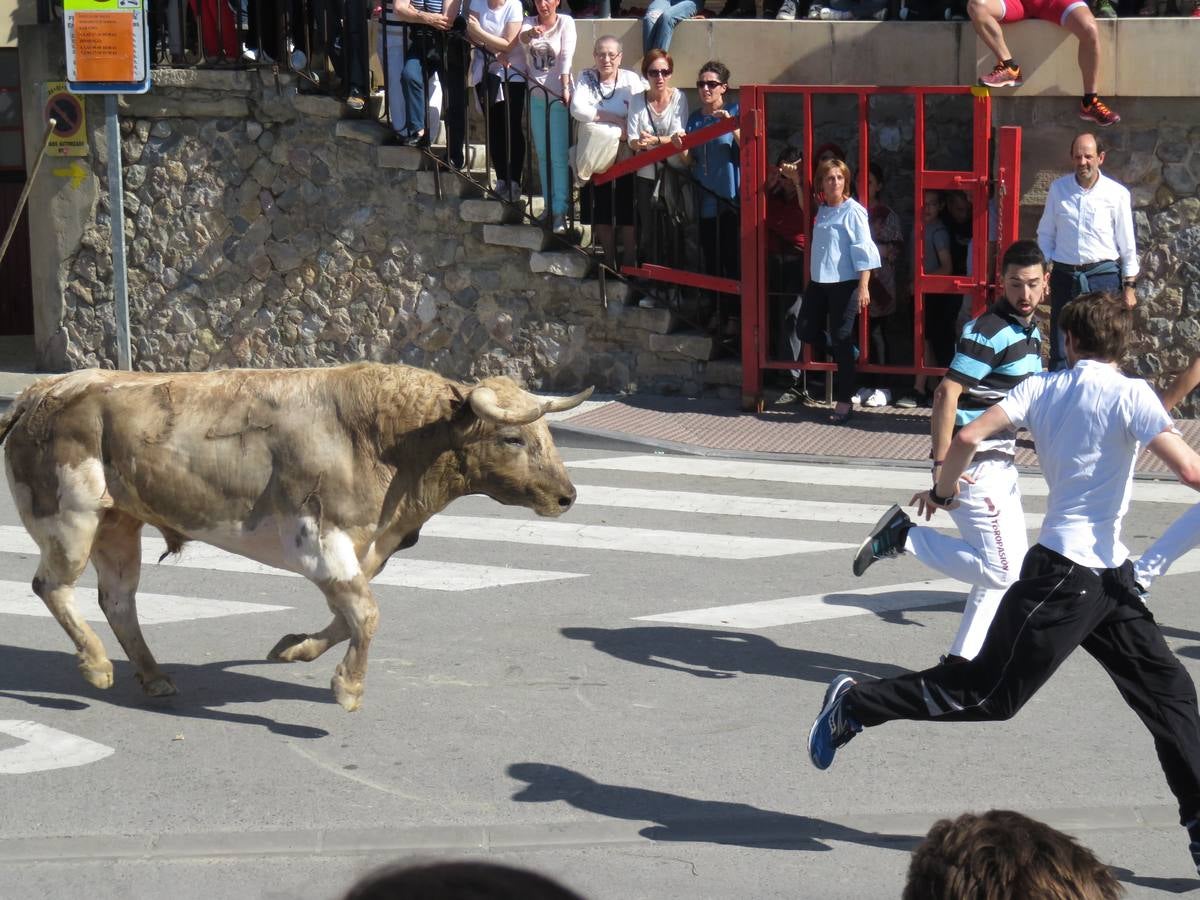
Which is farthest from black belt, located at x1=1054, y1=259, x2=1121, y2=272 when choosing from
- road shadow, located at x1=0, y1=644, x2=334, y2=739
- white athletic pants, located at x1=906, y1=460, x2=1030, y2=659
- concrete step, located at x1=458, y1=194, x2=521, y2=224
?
road shadow, located at x1=0, y1=644, x2=334, y2=739

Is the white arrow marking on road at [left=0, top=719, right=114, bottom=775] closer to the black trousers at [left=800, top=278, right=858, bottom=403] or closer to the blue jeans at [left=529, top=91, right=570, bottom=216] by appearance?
the black trousers at [left=800, top=278, right=858, bottom=403]

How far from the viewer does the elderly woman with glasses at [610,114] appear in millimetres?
13383

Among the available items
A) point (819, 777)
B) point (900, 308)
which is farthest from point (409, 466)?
point (900, 308)

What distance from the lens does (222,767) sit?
20.5 feet

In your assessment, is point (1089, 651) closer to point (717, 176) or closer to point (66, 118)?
point (717, 176)

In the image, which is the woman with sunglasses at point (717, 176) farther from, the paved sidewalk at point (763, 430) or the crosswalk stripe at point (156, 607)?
the crosswalk stripe at point (156, 607)

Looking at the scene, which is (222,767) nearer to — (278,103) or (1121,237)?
(1121,237)

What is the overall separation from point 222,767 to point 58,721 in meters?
0.93

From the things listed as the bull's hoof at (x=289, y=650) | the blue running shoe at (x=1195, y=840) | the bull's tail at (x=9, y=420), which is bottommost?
the bull's hoof at (x=289, y=650)

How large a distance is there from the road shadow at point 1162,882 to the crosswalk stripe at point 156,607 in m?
4.44

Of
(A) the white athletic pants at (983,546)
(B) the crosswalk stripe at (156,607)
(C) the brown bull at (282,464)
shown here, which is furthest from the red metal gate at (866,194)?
(C) the brown bull at (282,464)

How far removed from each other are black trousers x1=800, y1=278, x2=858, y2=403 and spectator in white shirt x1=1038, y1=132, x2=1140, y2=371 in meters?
1.45

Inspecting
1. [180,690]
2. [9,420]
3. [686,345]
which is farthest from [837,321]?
[9,420]

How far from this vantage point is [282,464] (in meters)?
6.60
